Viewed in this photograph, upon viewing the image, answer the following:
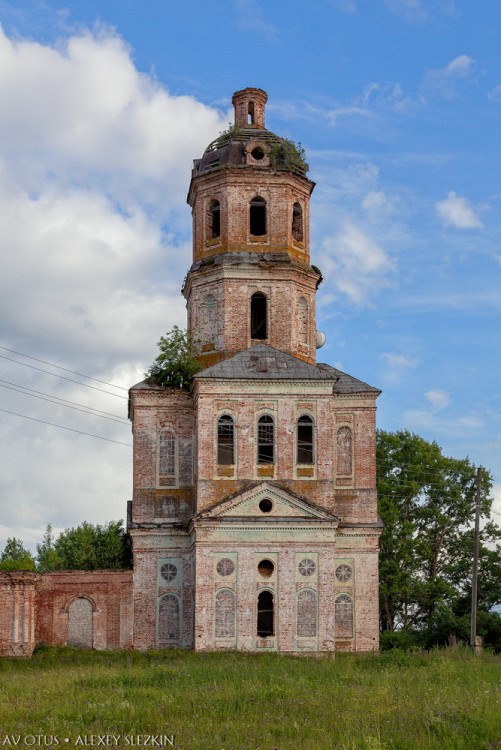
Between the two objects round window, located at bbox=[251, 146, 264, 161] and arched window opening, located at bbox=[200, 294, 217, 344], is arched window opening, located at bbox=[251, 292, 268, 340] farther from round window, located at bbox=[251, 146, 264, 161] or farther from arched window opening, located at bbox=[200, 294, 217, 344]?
round window, located at bbox=[251, 146, 264, 161]

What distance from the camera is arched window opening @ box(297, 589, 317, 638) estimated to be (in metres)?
36.7

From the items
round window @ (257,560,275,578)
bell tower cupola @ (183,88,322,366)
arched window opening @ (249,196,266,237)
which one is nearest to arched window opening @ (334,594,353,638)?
round window @ (257,560,275,578)

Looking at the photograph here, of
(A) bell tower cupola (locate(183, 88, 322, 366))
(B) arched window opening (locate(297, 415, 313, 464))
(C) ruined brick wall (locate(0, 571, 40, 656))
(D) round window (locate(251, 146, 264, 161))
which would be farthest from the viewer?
(D) round window (locate(251, 146, 264, 161))

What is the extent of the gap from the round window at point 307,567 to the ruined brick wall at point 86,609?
6.41 meters

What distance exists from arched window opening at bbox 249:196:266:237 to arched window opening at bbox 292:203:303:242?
1205 mm

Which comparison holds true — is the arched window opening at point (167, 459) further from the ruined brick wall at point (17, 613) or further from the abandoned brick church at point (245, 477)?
the ruined brick wall at point (17, 613)

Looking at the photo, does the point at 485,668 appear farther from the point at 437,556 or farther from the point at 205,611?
the point at 437,556

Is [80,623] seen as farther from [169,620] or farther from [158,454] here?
[158,454]

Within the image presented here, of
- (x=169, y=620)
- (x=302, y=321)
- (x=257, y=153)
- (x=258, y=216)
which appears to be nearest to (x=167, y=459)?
(x=169, y=620)

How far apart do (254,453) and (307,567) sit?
420cm

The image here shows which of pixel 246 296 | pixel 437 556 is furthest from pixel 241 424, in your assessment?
pixel 437 556

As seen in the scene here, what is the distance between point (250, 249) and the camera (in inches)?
1658

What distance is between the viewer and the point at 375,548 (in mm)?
39688

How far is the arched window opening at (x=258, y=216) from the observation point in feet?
140
